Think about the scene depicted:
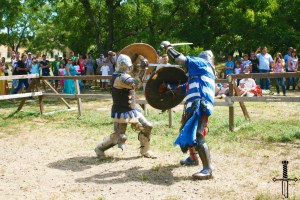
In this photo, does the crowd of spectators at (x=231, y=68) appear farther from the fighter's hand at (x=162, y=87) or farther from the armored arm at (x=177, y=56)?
the armored arm at (x=177, y=56)

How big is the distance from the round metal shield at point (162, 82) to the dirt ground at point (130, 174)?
89cm

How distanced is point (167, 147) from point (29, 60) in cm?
1096

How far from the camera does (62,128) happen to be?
30.7 feet

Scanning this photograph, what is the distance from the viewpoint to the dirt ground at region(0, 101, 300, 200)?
16.3ft

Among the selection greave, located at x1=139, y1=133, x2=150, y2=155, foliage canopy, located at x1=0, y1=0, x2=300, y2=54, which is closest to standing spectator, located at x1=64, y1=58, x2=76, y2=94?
foliage canopy, located at x1=0, y1=0, x2=300, y2=54

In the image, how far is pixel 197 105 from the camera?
5477 mm

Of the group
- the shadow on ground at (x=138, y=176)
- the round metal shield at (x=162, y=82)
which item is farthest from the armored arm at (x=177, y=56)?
the shadow on ground at (x=138, y=176)

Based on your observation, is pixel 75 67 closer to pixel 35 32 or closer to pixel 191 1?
pixel 191 1

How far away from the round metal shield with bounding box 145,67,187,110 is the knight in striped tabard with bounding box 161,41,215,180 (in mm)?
414

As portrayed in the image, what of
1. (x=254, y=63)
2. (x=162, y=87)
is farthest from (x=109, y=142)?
(x=254, y=63)

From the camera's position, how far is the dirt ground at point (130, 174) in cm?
498

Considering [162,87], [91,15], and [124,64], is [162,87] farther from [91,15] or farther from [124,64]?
[91,15]

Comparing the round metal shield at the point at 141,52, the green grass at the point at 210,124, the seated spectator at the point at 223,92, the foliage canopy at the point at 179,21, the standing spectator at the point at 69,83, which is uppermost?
the foliage canopy at the point at 179,21

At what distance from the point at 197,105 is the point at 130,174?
1.31m
